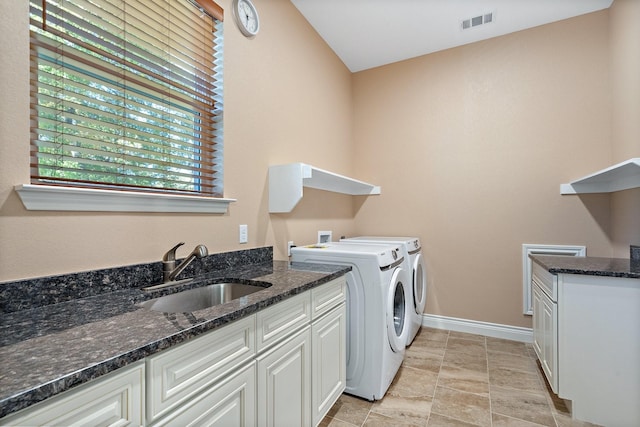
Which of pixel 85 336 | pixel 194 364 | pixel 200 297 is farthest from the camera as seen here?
pixel 200 297

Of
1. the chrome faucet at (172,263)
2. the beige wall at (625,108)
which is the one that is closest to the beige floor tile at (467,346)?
the beige wall at (625,108)

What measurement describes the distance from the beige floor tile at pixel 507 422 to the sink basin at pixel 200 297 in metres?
1.58

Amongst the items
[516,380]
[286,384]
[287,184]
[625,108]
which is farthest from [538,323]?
[287,184]

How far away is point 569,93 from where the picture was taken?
104 inches

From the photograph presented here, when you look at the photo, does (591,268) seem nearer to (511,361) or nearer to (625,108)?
(511,361)

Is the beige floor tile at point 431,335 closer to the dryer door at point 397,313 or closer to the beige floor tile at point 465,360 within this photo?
the beige floor tile at point 465,360

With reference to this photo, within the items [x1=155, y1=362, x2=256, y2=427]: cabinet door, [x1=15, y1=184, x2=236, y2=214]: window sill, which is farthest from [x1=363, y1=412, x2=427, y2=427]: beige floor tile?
[x1=15, y1=184, x2=236, y2=214]: window sill

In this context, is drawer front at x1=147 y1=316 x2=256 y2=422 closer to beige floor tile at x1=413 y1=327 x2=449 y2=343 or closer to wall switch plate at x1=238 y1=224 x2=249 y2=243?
wall switch plate at x1=238 y1=224 x2=249 y2=243

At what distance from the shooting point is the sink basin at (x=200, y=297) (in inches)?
51.1

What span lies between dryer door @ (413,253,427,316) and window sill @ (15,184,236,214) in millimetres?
1849

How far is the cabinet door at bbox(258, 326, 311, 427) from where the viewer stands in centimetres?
116

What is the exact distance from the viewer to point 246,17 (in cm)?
198

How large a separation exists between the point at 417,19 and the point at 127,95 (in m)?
2.46

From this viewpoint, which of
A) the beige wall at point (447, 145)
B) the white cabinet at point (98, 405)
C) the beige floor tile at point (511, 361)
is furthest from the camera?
the beige floor tile at point (511, 361)
